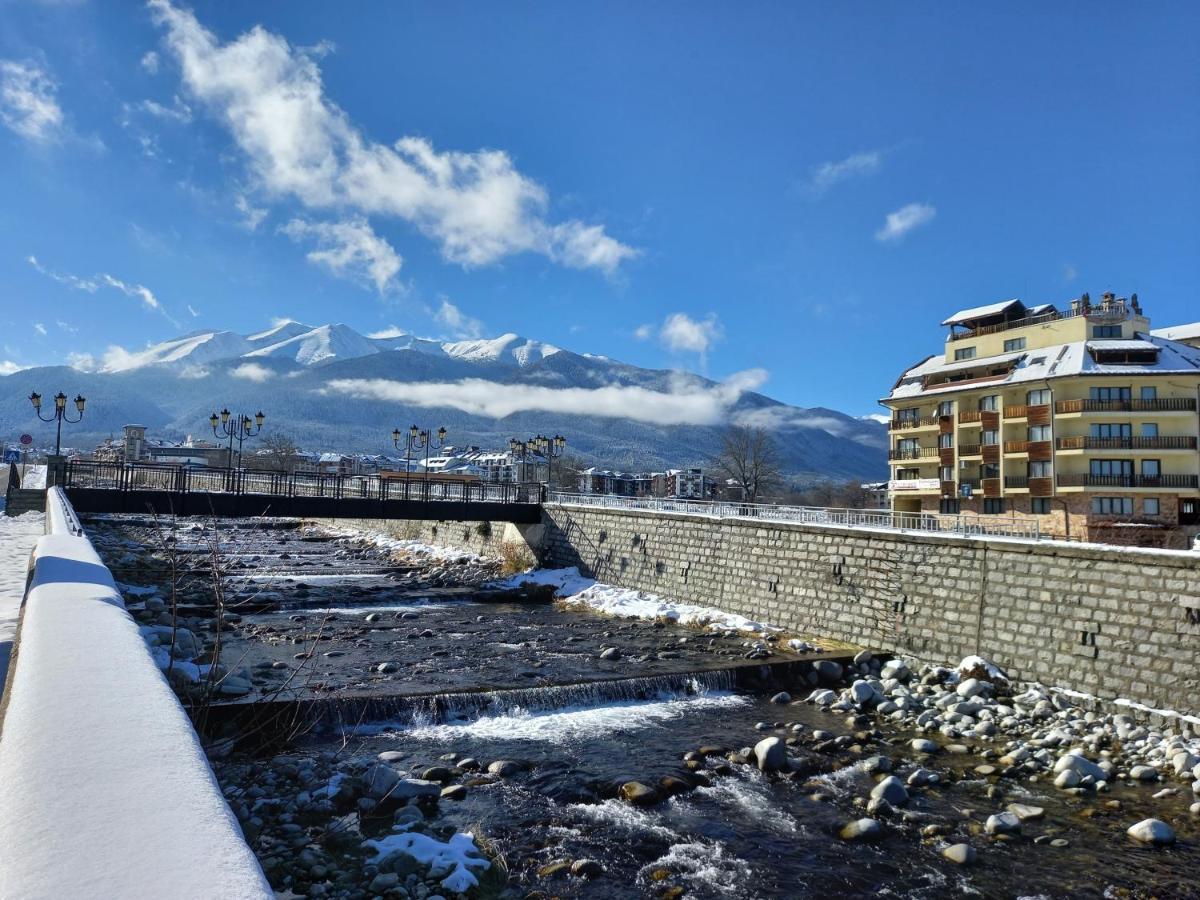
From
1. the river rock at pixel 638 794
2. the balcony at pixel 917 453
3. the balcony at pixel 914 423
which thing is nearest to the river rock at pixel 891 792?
the river rock at pixel 638 794

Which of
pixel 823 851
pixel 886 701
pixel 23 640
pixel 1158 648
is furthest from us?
pixel 886 701

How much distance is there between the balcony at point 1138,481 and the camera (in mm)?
35688

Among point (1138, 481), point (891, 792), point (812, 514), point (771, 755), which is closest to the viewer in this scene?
point (891, 792)

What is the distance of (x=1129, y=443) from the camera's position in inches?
1427

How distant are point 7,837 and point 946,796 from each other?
1261cm

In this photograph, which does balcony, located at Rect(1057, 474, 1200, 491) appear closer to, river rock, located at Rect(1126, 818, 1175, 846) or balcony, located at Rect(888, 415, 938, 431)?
balcony, located at Rect(888, 415, 938, 431)

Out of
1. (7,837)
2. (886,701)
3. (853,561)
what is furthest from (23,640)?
(853,561)

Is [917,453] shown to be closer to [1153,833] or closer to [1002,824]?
[1153,833]

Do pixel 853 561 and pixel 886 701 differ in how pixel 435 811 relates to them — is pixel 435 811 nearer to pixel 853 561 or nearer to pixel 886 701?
pixel 886 701

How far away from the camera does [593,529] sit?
33.8 meters

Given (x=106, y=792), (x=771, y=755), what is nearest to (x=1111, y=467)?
(x=771, y=755)

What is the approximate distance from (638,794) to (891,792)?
4.02 meters

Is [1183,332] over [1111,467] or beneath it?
over

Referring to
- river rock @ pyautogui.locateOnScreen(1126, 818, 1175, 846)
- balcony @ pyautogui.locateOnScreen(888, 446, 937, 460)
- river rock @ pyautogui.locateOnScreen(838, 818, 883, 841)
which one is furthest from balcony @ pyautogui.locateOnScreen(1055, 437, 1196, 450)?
river rock @ pyautogui.locateOnScreen(838, 818, 883, 841)
